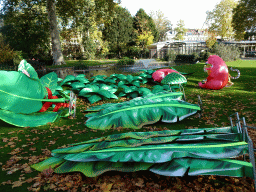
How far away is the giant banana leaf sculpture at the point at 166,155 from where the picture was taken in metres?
1.98

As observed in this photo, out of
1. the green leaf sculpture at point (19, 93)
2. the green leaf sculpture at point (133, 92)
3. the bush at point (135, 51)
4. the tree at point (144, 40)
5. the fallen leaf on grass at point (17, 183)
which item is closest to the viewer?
the fallen leaf on grass at point (17, 183)

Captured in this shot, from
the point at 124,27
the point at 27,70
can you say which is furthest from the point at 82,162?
the point at 124,27

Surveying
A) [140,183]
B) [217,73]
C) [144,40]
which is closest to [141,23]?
[144,40]

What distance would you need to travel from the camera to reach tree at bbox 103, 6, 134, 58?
41.9 m

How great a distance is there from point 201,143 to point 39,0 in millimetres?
24578

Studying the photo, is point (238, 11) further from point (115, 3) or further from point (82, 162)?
point (82, 162)

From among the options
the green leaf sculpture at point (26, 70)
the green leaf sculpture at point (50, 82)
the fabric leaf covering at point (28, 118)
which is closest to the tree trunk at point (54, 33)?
the green leaf sculpture at point (50, 82)

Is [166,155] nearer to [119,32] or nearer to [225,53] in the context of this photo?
[225,53]

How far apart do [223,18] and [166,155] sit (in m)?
53.9

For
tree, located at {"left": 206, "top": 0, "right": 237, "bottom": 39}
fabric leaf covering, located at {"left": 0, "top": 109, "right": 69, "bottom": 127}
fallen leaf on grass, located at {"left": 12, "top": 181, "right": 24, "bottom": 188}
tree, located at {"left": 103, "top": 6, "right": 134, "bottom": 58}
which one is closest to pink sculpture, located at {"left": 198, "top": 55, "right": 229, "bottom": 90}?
fabric leaf covering, located at {"left": 0, "top": 109, "right": 69, "bottom": 127}

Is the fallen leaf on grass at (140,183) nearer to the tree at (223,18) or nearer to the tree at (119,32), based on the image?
the tree at (119,32)

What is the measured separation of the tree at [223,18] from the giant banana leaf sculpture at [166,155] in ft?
171

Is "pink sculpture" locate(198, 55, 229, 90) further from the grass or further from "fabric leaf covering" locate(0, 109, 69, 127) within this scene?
"fabric leaf covering" locate(0, 109, 69, 127)

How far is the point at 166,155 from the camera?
213 cm
